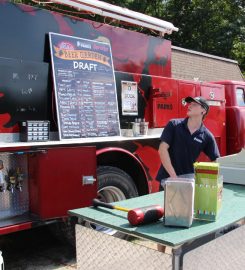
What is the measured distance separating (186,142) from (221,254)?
144cm

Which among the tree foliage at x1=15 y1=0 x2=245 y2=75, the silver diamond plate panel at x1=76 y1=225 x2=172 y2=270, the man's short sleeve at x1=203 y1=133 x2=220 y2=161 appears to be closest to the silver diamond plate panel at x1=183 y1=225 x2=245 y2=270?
the silver diamond plate panel at x1=76 y1=225 x2=172 y2=270

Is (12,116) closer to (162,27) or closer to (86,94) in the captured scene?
(86,94)

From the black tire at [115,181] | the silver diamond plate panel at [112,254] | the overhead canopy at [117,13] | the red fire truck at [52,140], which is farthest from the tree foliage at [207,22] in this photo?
the silver diamond plate panel at [112,254]

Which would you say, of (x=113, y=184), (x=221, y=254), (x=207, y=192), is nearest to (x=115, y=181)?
(x=113, y=184)

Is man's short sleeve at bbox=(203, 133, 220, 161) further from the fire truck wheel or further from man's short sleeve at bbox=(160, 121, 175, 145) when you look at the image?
the fire truck wheel

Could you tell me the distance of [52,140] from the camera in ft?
13.3

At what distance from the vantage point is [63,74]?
13.7 feet

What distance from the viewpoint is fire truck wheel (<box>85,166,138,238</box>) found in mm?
4402

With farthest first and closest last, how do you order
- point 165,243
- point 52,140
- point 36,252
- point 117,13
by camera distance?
point 117,13 < point 36,252 < point 52,140 < point 165,243

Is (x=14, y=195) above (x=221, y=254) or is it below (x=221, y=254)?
above

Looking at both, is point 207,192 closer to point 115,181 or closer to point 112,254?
point 112,254

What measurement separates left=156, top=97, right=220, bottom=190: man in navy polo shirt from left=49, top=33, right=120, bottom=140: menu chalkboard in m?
0.95

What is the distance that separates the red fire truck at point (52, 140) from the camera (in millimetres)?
3752

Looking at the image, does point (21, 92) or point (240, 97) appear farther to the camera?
point (240, 97)
